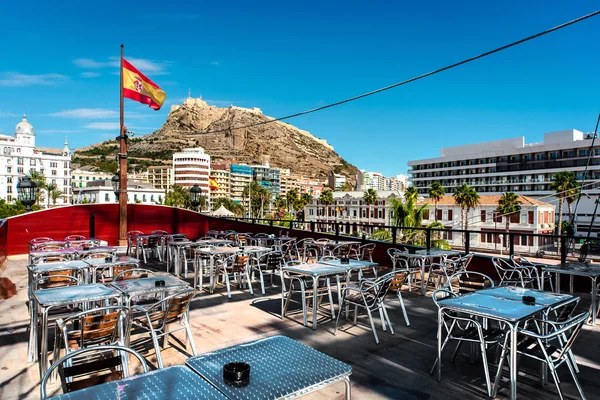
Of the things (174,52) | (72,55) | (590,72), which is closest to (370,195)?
(174,52)

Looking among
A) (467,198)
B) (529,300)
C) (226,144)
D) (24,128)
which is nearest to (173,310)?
(529,300)

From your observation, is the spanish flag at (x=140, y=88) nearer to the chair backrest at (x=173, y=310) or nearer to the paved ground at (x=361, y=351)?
the paved ground at (x=361, y=351)

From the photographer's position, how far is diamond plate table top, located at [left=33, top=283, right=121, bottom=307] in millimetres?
3410

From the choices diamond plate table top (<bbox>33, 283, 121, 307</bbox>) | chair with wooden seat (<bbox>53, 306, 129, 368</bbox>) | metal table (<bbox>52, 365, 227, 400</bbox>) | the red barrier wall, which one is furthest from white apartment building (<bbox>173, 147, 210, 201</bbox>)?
metal table (<bbox>52, 365, 227, 400</bbox>)

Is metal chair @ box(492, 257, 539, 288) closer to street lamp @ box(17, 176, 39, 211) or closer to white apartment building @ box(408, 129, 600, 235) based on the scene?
street lamp @ box(17, 176, 39, 211)

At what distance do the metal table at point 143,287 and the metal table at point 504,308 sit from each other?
103 inches

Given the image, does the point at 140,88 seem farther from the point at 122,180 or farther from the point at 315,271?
the point at 315,271

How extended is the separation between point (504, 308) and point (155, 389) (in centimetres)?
278

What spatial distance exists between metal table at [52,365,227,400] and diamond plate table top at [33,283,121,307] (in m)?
2.03

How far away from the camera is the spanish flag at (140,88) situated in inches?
403

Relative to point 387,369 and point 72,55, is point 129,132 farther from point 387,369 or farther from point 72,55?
point 72,55

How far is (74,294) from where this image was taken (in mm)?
3678

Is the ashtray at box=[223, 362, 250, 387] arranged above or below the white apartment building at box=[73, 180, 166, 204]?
below

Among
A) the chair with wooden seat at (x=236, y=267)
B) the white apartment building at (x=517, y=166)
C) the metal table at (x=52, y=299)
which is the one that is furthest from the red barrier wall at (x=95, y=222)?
the white apartment building at (x=517, y=166)
